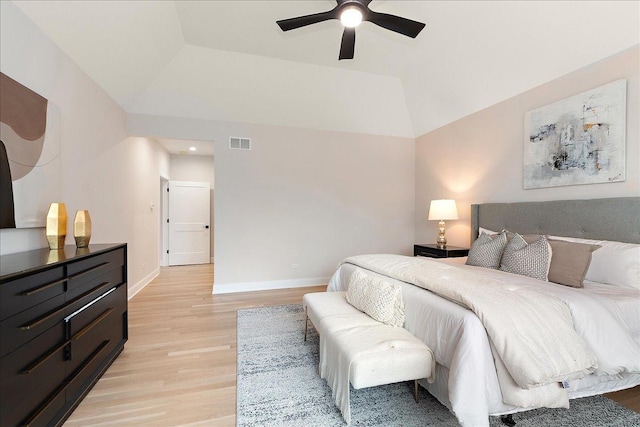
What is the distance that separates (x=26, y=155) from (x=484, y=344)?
3.14 meters

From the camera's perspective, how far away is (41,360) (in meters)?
1.40

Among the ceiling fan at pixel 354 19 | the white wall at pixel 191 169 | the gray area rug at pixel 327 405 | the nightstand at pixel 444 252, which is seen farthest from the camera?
the white wall at pixel 191 169

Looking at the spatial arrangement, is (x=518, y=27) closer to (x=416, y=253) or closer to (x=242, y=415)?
(x=416, y=253)

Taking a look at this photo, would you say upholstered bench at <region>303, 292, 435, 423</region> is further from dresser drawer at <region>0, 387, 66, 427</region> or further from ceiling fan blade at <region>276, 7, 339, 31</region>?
ceiling fan blade at <region>276, 7, 339, 31</region>

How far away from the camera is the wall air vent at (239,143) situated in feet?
13.9

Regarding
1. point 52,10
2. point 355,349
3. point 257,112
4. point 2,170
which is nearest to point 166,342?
point 2,170

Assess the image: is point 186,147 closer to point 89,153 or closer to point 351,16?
point 89,153

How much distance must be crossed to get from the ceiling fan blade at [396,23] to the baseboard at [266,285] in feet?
11.8

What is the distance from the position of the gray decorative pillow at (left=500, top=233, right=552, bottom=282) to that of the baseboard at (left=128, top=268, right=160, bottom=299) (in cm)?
462

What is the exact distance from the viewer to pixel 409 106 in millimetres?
4680

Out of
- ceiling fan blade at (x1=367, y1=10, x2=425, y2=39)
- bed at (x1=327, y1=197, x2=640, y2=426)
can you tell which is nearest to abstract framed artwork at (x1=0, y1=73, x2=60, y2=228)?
ceiling fan blade at (x1=367, y1=10, x2=425, y2=39)

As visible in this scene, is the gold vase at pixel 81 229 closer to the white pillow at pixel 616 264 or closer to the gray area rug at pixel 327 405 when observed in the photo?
the gray area rug at pixel 327 405

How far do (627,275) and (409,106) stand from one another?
3552 millimetres

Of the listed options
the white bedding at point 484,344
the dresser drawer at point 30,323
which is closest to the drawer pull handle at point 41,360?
the dresser drawer at point 30,323
